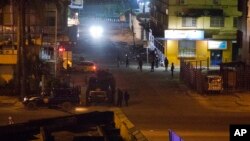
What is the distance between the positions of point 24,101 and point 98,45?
54.9 meters

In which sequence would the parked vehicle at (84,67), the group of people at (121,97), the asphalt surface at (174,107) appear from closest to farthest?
the asphalt surface at (174,107) < the group of people at (121,97) < the parked vehicle at (84,67)

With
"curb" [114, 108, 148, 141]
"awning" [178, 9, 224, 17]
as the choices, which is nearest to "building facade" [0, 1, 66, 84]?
"awning" [178, 9, 224, 17]

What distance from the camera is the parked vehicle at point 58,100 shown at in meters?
41.2

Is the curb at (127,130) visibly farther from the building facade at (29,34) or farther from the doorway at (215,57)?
the doorway at (215,57)

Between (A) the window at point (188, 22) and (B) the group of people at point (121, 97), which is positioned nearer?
(B) the group of people at point (121, 97)

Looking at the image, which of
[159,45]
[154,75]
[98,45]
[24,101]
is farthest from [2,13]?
[98,45]

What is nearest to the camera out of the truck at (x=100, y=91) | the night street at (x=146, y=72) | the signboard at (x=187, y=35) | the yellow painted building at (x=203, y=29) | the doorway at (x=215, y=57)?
the night street at (x=146, y=72)

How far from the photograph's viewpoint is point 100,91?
142 ft

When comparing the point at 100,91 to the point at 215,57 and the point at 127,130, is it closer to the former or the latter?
the point at 127,130

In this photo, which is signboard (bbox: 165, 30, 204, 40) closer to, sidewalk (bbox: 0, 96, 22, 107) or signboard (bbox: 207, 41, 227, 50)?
signboard (bbox: 207, 41, 227, 50)

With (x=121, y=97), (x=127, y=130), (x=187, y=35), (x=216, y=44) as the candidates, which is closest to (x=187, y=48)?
(x=187, y=35)

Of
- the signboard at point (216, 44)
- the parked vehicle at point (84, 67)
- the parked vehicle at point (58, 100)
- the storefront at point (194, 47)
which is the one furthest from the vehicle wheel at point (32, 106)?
the signboard at point (216, 44)

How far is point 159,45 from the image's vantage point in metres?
81.1

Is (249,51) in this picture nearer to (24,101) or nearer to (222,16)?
(222,16)
